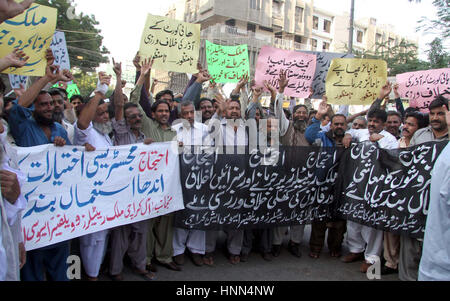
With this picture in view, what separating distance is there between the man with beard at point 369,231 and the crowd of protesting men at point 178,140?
1 centimetres

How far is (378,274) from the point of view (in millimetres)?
3865

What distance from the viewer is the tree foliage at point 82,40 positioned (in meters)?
19.9

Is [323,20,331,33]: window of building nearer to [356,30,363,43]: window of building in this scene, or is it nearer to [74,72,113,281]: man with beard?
[356,30,363,43]: window of building

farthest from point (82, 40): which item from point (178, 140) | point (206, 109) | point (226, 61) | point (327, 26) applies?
point (327, 26)

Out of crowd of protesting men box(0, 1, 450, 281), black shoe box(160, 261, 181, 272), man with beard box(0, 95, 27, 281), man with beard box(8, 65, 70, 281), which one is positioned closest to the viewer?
man with beard box(0, 95, 27, 281)

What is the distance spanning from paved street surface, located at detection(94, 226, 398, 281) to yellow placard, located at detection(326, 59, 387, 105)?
253 centimetres

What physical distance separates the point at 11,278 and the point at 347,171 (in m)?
Result: 3.68

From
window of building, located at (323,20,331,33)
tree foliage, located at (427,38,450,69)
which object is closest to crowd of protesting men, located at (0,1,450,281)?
tree foliage, located at (427,38,450,69)

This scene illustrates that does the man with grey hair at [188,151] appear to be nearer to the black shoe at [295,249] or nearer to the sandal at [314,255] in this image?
the black shoe at [295,249]

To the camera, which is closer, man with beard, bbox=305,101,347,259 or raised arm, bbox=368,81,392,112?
man with beard, bbox=305,101,347,259

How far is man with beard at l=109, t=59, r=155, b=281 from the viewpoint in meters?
3.44

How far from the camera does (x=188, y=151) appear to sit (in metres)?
3.88

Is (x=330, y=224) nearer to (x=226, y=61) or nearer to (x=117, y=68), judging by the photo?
(x=117, y=68)
